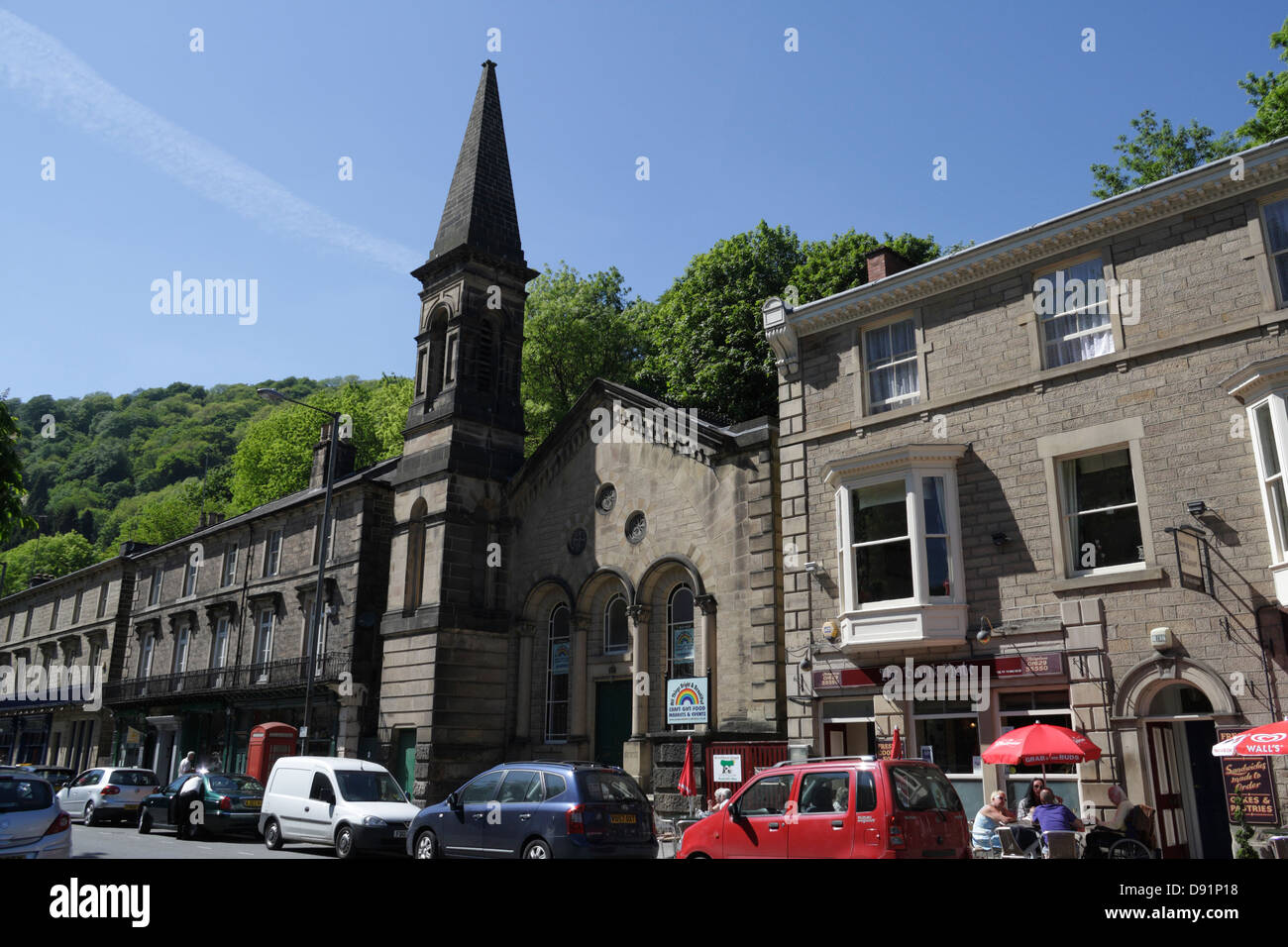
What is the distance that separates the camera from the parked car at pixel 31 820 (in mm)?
11797

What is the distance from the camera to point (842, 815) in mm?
11477

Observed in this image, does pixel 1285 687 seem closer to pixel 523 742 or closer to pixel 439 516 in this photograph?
pixel 523 742

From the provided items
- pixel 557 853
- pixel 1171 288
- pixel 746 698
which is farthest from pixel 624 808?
pixel 1171 288

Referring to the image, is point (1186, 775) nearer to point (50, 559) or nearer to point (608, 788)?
point (608, 788)

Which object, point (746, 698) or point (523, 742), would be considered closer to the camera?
point (746, 698)

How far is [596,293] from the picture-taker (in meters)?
51.8

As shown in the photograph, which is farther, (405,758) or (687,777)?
(405,758)

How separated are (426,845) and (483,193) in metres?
21.6

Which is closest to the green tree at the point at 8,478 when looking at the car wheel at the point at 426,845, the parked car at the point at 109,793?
the car wheel at the point at 426,845

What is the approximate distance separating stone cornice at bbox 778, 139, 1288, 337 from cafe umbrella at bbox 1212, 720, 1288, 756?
29.3ft

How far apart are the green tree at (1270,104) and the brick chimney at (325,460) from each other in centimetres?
3326

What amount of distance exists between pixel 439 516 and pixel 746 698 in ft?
36.5

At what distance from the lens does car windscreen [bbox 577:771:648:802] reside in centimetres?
1347

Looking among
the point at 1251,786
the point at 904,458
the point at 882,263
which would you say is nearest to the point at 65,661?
the point at 882,263
